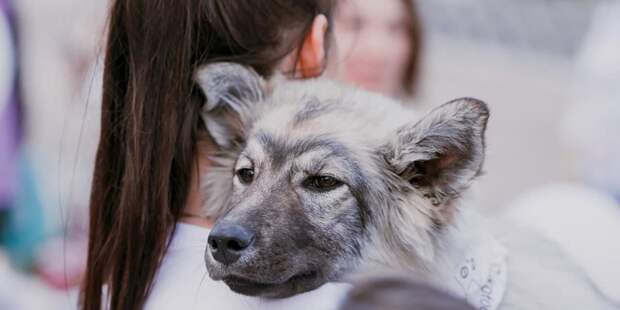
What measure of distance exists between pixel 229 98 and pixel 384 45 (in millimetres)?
2307

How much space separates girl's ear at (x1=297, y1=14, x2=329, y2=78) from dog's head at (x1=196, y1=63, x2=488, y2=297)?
48 millimetres

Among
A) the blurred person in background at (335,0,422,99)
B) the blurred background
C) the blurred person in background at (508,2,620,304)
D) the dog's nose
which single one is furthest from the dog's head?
the blurred person in background at (335,0,422,99)

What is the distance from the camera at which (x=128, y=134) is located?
2.31 metres

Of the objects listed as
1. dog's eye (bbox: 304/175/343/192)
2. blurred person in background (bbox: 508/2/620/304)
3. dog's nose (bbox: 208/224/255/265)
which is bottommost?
blurred person in background (bbox: 508/2/620/304)

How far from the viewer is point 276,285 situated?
2109 mm

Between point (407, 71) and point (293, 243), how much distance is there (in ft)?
10.3

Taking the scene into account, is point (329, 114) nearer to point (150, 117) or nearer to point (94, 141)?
point (150, 117)

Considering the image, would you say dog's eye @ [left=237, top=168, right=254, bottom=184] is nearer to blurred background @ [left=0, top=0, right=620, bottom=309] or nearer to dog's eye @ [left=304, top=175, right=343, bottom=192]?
dog's eye @ [left=304, top=175, right=343, bottom=192]

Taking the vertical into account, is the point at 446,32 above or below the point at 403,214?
below

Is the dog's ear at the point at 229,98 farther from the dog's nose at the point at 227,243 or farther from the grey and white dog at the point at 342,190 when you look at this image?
the dog's nose at the point at 227,243

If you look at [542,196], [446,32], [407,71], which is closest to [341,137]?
[542,196]

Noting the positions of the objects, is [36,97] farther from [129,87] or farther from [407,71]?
[129,87]

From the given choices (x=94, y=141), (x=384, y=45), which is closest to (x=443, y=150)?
(x=94, y=141)

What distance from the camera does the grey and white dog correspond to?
2158 mm
